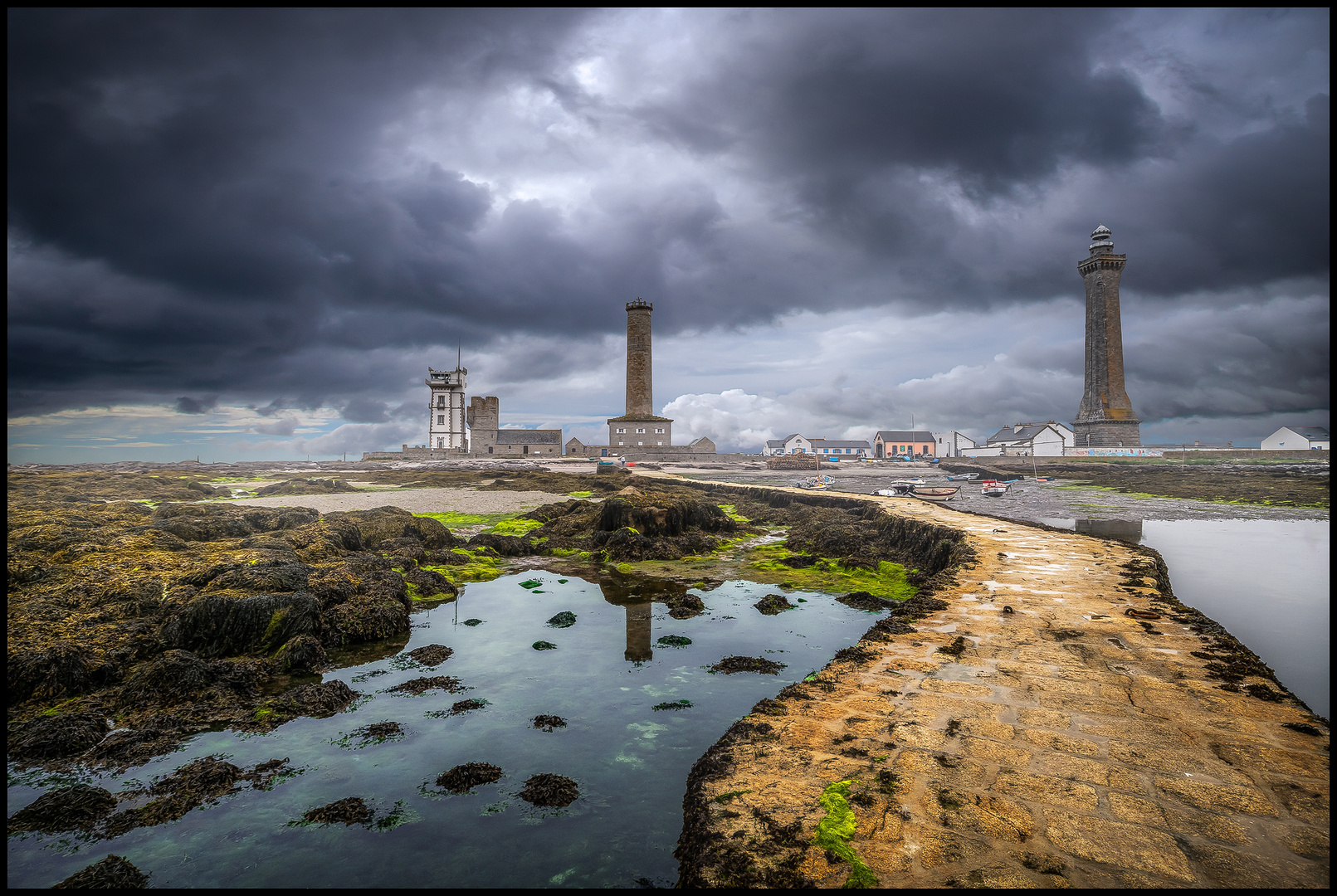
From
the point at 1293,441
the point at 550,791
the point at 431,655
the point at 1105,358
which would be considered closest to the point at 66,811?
the point at 550,791

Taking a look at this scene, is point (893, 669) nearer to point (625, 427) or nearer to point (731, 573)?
point (731, 573)

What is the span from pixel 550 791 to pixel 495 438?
85032 mm

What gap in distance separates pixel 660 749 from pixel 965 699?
2.98 m

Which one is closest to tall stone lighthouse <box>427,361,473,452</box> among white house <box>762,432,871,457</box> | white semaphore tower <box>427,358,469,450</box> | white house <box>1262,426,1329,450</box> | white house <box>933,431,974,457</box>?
white semaphore tower <box>427,358,469,450</box>

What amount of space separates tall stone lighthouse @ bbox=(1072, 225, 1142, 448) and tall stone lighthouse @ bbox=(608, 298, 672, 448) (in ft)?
138

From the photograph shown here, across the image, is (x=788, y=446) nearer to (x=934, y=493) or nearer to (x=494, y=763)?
(x=934, y=493)

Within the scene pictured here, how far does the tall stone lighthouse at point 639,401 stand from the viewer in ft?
223

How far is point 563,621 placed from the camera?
1066 centimetres

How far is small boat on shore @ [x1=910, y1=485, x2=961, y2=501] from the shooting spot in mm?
28688

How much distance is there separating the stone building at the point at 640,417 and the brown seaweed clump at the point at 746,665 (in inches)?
2419

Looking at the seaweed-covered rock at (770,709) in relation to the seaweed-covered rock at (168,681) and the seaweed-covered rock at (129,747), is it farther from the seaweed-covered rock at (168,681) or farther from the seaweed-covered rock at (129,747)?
the seaweed-covered rock at (168,681)

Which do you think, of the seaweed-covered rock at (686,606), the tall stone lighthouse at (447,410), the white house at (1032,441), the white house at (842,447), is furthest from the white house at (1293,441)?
the tall stone lighthouse at (447,410)

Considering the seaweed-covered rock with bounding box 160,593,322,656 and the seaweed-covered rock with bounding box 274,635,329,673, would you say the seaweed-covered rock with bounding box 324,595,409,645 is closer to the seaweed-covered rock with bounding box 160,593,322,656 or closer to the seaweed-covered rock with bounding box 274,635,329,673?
the seaweed-covered rock with bounding box 160,593,322,656

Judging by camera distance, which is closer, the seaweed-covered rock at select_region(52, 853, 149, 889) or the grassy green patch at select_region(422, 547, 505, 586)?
the seaweed-covered rock at select_region(52, 853, 149, 889)
